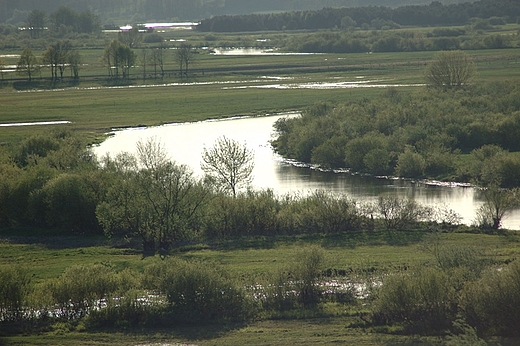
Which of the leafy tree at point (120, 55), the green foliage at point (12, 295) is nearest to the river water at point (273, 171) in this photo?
the green foliage at point (12, 295)

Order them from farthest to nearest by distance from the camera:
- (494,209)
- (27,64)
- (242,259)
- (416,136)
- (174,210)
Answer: (27,64), (416,136), (494,209), (174,210), (242,259)

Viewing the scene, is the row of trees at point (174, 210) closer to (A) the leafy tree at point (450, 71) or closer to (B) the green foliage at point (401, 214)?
(B) the green foliage at point (401, 214)

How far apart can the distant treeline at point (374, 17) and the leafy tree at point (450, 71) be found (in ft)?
308

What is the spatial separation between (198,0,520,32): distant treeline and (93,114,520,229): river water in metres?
110

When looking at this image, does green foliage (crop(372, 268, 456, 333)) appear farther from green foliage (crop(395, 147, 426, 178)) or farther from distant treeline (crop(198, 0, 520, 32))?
distant treeline (crop(198, 0, 520, 32))

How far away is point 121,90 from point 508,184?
57.5 metres

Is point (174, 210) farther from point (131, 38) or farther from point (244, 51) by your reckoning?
point (131, 38)

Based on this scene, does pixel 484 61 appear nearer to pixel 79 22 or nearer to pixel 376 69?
pixel 376 69

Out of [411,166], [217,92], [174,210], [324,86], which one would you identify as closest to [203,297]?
[174,210]


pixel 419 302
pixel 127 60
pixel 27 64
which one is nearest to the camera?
pixel 419 302

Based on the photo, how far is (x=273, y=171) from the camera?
53062 mm

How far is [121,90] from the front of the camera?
3676 inches

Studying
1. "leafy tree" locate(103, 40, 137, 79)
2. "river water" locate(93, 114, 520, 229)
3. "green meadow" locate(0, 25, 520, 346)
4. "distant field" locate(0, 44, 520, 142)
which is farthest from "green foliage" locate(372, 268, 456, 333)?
"leafy tree" locate(103, 40, 137, 79)

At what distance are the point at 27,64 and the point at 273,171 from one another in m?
56.3
